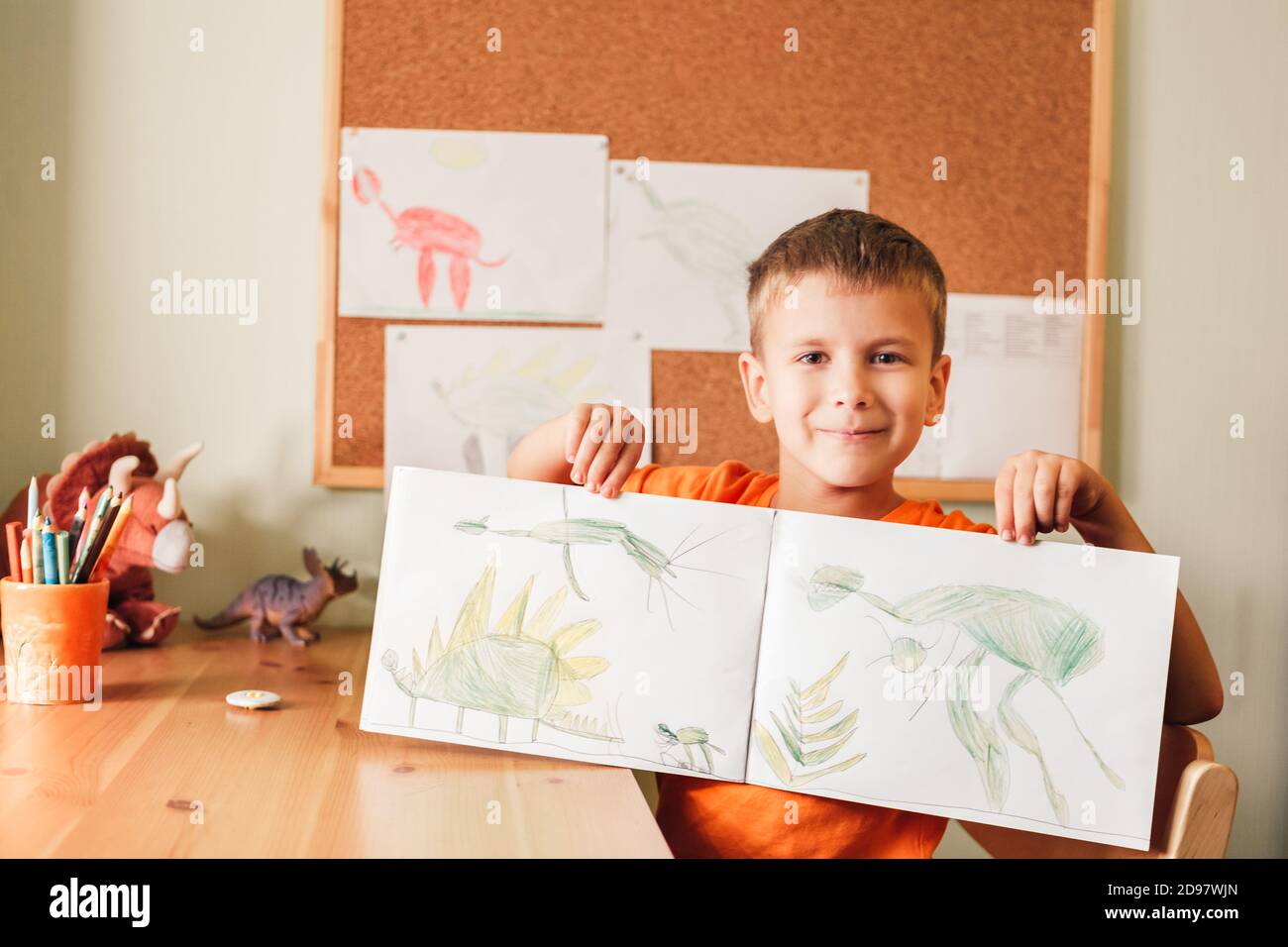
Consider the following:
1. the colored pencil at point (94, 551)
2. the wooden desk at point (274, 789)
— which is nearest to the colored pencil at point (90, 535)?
the colored pencil at point (94, 551)

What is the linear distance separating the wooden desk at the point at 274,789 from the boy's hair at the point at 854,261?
424 mm

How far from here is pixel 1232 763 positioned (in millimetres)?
1318

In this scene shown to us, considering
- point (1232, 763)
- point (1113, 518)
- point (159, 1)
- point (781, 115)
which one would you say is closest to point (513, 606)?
point (1113, 518)

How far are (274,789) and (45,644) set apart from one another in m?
0.31

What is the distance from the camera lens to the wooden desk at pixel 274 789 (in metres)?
0.55

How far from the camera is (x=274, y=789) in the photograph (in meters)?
0.63

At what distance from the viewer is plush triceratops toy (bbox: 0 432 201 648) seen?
3.33 ft

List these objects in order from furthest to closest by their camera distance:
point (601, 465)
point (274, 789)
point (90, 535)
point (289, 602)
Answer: point (289, 602) → point (90, 535) → point (601, 465) → point (274, 789)

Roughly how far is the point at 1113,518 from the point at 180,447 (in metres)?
1.01

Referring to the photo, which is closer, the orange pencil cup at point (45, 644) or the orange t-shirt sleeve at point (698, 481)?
the orange pencil cup at point (45, 644)

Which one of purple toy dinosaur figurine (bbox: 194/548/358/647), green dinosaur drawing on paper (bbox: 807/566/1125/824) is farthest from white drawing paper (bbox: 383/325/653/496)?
green dinosaur drawing on paper (bbox: 807/566/1125/824)

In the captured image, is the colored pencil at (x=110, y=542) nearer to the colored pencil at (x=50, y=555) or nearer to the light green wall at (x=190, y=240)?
the colored pencil at (x=50, y=555)

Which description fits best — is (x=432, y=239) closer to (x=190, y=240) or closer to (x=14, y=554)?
(x=190, y=240)

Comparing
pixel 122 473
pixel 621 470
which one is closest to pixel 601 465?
pixel 621 470
